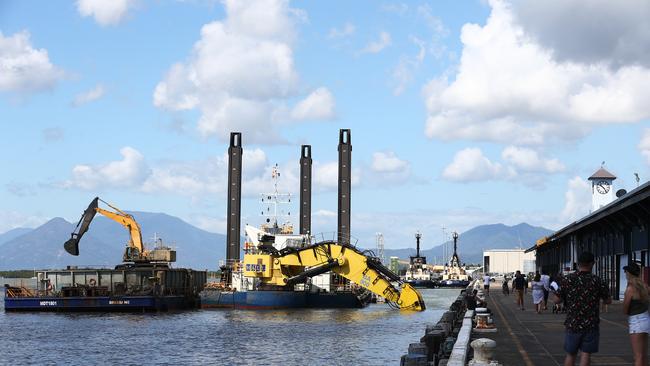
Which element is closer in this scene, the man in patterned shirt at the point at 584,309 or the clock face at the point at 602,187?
the man in patterned shirt at the point at 584,309

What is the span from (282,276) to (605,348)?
43127 mm

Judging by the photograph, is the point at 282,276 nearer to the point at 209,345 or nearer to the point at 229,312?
the point at 229,312

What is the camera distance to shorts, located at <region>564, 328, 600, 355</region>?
13258mm

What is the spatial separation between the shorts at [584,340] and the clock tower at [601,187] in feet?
293

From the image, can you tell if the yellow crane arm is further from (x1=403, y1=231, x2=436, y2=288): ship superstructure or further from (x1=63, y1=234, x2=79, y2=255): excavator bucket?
(x1=403, y1=231, x2=436, y2=288): ship superstructure

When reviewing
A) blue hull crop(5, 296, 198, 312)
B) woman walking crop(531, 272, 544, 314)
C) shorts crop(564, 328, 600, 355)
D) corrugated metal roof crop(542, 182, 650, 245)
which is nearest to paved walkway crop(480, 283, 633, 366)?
woman walking crop(531, 272, 544, 314)

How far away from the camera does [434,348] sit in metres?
19.8

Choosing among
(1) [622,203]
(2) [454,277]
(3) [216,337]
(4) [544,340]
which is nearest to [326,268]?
(3) [216,337]

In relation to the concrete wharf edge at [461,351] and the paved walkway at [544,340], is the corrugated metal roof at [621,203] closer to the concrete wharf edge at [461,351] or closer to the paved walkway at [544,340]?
the paved walkway at [544,340]

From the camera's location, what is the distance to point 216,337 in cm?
4316

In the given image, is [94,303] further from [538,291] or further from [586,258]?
[586,258]

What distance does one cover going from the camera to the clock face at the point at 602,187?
326 ft

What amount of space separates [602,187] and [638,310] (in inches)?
3540

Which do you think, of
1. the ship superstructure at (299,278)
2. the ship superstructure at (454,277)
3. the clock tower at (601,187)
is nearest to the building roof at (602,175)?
the clock tower at (601,187)
